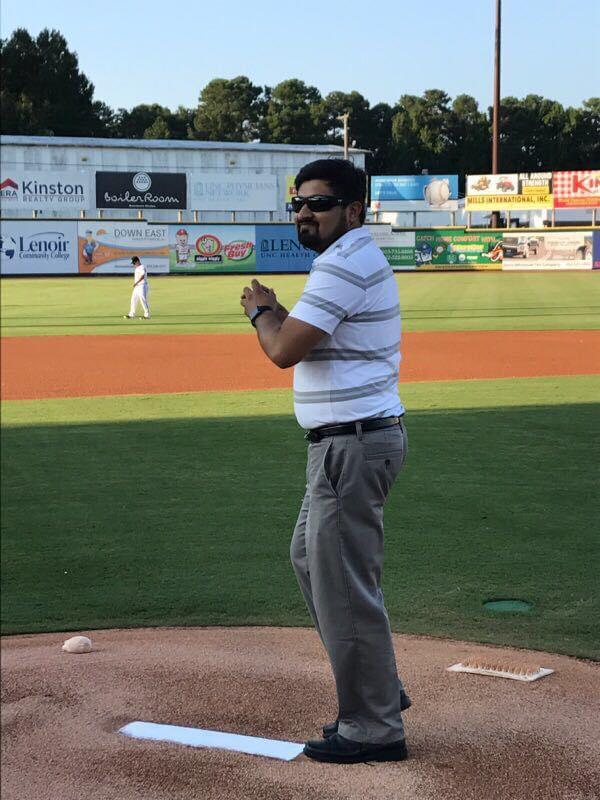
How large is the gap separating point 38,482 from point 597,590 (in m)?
3.67

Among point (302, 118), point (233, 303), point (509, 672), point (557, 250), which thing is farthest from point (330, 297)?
point (557, 250)

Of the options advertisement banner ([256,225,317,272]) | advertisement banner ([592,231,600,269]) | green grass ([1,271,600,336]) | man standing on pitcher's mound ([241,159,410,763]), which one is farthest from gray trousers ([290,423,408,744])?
advertisement banner ([592,231,600,269])

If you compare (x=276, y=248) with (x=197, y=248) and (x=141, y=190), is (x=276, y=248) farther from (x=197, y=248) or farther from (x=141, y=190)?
(x=141, y=190)

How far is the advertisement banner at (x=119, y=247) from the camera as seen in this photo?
96.6 feet

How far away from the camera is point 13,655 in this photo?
3.82m

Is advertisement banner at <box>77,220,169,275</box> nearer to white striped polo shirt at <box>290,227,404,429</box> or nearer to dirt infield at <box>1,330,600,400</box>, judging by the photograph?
dirt infield at <box>1,330,600,400</box>

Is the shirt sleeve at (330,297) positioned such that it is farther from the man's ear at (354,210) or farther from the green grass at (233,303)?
the green grass at (233,303)

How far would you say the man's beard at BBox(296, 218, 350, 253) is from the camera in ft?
9.12

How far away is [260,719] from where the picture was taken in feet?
10.4

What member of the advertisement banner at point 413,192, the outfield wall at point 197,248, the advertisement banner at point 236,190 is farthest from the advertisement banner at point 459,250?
the advertisement banner at point 236,190

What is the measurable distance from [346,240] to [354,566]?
0.88m

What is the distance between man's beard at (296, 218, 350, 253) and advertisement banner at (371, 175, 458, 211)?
5.69 meters

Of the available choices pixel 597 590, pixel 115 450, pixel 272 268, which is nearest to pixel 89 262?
pixel 272 268

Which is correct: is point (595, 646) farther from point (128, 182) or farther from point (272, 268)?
point (272, 268)
